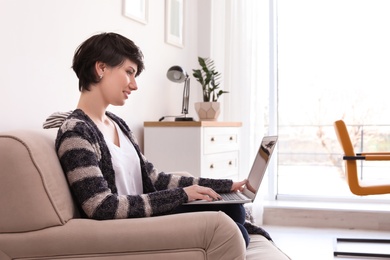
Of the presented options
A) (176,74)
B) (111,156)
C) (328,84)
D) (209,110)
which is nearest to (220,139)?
(209,110)

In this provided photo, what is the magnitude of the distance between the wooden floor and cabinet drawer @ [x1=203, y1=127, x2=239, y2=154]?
0.75 meters

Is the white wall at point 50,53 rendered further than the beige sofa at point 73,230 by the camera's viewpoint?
Yes

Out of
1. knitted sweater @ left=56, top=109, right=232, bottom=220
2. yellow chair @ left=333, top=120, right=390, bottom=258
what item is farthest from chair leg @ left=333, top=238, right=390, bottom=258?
knitted sweater @ left=56, top=109, right=232, bottom=220

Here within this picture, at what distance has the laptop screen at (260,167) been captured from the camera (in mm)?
2008

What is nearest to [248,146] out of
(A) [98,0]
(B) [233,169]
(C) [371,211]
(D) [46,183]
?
(B) [233,169]

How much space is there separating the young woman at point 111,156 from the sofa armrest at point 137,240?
0.10 meters

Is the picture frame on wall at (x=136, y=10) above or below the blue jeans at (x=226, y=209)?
above

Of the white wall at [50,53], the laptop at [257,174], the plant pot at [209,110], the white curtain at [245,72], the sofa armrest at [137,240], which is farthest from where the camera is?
the white curtain at [245,72]

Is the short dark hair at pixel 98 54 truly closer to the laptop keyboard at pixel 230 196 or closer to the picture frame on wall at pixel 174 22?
the laptop keyboard at pixel 230 196

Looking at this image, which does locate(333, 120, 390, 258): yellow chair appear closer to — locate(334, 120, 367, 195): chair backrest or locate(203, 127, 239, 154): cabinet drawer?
locate(334, 120, 367, 195): chair backrest

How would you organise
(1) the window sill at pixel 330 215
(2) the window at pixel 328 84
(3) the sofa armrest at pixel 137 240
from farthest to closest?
(2) the window at pixel 328 84
(1) the window sill at pixel 330 215
(3) the sofa armrest at pixel 137 240

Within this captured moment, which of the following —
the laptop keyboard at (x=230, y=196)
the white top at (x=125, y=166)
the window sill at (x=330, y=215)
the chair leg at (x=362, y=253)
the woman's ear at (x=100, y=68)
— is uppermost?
the woman's ear at (x=100, y=68)

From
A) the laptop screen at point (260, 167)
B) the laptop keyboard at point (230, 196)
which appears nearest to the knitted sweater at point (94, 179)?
the laptop keyboard at point (230, 196)

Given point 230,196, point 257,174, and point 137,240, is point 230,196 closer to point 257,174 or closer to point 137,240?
point 257,174
